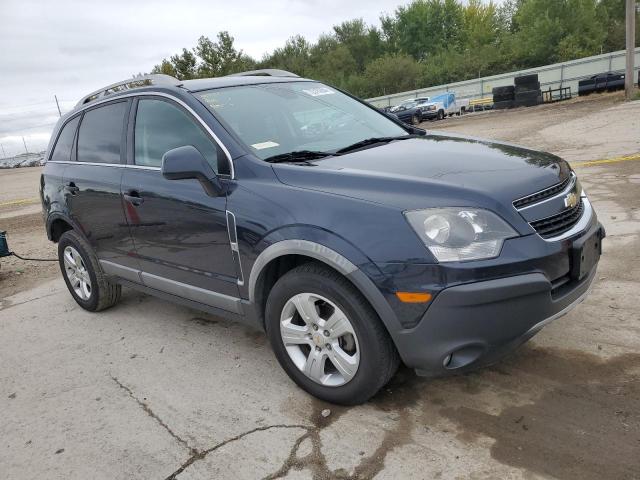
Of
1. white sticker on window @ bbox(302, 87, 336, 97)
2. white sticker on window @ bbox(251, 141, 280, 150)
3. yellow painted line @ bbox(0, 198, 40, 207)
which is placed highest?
white sticker on window @ bbox(302, 87, 336, 97)

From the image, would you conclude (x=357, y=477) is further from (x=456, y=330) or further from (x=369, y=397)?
(x=456, y=330)

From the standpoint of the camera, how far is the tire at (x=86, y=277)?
4.63 meters

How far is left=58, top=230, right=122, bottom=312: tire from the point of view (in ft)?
15.2

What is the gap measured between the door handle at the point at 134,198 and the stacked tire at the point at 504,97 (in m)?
28.8

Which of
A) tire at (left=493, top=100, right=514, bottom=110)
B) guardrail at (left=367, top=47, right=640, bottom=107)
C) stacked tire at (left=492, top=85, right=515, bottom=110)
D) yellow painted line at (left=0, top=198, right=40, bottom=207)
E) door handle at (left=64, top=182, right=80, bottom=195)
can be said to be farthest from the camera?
guardrail at (left=367, top=47, right=640, bottom=107)

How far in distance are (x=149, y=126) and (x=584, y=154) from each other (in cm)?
925

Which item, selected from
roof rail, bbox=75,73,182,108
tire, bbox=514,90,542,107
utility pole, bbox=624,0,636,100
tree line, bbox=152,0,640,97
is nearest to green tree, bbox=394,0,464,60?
Result: tree line, bbox=152,0,640,97

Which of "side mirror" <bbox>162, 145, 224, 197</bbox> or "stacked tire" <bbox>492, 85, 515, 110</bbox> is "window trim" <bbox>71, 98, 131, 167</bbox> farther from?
"stacked tire" <bbox>492, 85, 515, 110</bbox>

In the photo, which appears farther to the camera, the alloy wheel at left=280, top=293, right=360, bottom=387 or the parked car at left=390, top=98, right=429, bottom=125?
the parked car at left=390, top=98, right=429, bottom=125

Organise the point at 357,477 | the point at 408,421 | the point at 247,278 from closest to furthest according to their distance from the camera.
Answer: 1. the point at 357,477
2. the point at 408,421
3. the point at 247,278

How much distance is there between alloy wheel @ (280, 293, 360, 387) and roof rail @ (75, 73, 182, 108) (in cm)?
191

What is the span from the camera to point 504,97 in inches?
1168

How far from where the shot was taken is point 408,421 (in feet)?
9.10

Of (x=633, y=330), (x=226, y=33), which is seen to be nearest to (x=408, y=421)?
(x=633, y=330)
